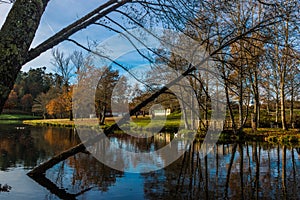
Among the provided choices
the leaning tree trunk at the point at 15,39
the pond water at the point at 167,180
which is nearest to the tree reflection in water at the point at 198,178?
the pond water at the point at 167,180

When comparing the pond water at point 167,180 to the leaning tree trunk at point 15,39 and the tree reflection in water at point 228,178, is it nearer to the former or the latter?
the tree reflection in water at point 228,178

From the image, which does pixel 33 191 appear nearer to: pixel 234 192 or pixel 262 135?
pixel 234 192

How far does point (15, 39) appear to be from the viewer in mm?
1840

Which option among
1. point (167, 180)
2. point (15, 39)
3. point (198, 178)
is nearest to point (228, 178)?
Result: point (198, 178)

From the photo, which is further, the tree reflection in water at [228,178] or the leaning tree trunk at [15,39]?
the tree reflection in water at [228,178]

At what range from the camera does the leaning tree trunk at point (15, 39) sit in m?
1.79

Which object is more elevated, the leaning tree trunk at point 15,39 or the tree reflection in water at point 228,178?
the leaning tree trunk at point 15,39

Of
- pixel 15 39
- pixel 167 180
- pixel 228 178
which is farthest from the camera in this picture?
pixel 228 178

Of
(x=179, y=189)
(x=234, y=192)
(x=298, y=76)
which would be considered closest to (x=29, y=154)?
(x=179, y=189)

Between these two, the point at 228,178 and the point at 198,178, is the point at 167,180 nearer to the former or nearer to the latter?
the point at 198,178

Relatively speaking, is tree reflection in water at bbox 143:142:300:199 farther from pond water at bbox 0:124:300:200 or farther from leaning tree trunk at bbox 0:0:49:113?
leaning tree trunk at bbox 0:0:49:113

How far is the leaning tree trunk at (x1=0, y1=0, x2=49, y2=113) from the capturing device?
1.79 meters

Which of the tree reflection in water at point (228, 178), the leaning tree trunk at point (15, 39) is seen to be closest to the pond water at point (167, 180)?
the tree reflection in water at point (228, 178)

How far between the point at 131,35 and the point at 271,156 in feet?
31.4
